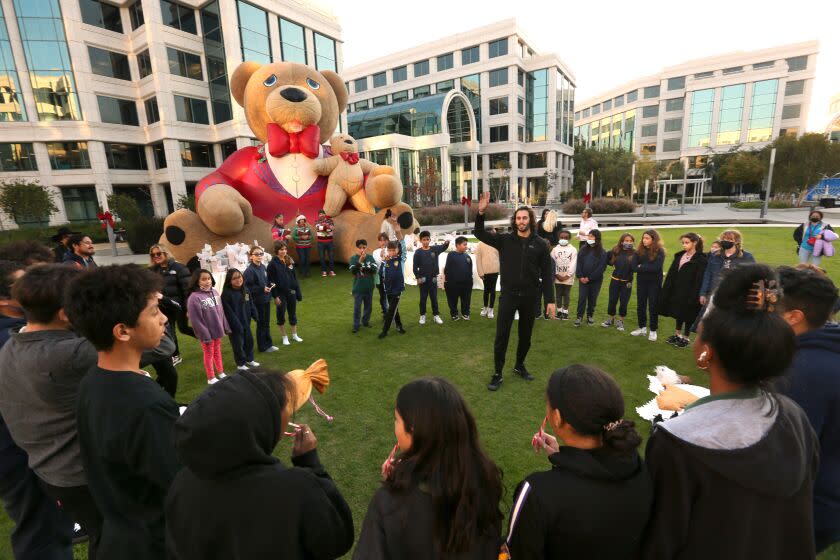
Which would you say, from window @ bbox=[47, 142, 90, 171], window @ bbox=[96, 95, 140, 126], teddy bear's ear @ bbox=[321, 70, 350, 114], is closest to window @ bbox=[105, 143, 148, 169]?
window @ bbox=[47, 142, 90, 171]

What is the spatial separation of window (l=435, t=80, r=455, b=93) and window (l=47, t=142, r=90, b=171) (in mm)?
34019

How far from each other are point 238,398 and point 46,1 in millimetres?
35500

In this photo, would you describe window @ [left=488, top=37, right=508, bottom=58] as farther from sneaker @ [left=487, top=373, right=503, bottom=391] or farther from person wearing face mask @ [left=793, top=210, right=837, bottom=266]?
sneaker @ [left=487, top=373, right=503, bottom=391]

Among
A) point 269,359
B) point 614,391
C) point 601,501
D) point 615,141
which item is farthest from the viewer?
point 615,141

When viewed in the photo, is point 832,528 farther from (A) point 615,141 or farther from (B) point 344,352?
(A) point 615,141

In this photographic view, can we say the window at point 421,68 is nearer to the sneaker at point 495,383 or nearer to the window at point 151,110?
the window at point 151,110

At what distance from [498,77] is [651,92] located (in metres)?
28.2

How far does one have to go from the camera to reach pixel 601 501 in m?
1.33

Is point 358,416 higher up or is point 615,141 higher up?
point 615,141

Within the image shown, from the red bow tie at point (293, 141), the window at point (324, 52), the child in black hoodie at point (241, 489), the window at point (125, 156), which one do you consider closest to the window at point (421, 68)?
the window at point (324, 52)

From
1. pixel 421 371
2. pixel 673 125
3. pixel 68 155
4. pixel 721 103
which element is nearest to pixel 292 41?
pixel 68 155

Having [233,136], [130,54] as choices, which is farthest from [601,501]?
[130,54]

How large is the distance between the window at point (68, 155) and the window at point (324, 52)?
16.1 metres

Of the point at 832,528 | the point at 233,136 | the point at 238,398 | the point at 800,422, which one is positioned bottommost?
the point at 832,528
